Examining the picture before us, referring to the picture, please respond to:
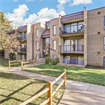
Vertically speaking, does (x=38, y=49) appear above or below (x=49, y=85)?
above

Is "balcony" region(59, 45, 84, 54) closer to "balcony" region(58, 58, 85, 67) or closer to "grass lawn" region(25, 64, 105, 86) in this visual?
"balcony" region(58, 58, 85, 67)

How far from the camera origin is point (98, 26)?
1130 centimetres

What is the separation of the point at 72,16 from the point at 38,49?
976 cm

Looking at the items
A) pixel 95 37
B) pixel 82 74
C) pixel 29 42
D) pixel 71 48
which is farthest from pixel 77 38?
pixel 29 42

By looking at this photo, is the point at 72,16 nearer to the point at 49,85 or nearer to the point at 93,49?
the point at 93,49

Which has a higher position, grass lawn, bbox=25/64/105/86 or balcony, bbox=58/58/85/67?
balcony, bbox=58/58/85/67

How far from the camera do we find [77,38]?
1282cm

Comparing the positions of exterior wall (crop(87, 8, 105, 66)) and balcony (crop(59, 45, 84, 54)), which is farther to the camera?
balcony (crop(59, 45, 84, 54))

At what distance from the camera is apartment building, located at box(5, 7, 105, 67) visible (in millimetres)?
11156

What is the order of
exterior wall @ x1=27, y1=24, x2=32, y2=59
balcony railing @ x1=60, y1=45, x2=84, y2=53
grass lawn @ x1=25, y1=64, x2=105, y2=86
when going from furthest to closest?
exterior wall @ x1=27, y1=24, x2=32, y2=59
balcony railing @ x1=60, y1=45, x2=84, y2=53
grass lawn @ x1=25, y1=64, x2=105, y2=86

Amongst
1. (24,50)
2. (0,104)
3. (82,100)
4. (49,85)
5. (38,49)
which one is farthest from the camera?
(24,50)

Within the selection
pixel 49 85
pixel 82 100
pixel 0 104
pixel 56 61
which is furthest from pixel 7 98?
pixel 56 61

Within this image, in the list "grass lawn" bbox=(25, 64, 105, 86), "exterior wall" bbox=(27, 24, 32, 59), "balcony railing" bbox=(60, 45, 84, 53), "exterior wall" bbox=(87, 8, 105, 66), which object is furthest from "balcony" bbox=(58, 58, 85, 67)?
"exterior wall" bbox=(27, 24, 32, 59)

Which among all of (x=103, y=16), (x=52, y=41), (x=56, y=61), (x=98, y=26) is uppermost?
(x=103, y=16)
